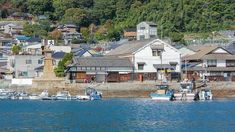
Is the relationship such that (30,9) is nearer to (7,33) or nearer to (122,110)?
(7,33)

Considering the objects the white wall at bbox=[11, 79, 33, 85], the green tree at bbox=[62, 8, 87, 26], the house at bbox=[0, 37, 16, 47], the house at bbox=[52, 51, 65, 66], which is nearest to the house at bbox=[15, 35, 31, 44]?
the house at bbox=[0, 37, 16, 47]

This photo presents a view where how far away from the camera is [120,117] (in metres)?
34.2

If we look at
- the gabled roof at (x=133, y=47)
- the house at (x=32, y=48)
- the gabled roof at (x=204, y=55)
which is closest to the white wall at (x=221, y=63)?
the gabled roof at (x=204, y=55)

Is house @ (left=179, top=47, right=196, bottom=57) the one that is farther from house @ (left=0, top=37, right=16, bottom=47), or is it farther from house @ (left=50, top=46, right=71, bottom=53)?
house @ (left=0, top=37, right=16, bottom=47)

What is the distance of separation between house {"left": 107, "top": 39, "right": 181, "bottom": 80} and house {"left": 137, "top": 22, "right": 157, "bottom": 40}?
20.4 m

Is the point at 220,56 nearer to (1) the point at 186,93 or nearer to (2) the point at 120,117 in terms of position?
(1) the point at 186,93

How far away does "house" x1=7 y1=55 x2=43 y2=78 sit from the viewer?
204ft

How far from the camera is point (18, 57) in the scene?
2459 inches

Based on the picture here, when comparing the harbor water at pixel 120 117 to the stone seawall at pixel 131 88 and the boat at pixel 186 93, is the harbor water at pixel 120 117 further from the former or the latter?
the stone seawall at pixel 131 88

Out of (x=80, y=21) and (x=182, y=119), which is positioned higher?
(x=80, y=21)

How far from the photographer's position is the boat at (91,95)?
4912cm

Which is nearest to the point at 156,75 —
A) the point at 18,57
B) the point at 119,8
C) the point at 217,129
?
the point at 18,57

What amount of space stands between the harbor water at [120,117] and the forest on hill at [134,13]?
35.0m

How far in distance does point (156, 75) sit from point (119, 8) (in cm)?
3992
